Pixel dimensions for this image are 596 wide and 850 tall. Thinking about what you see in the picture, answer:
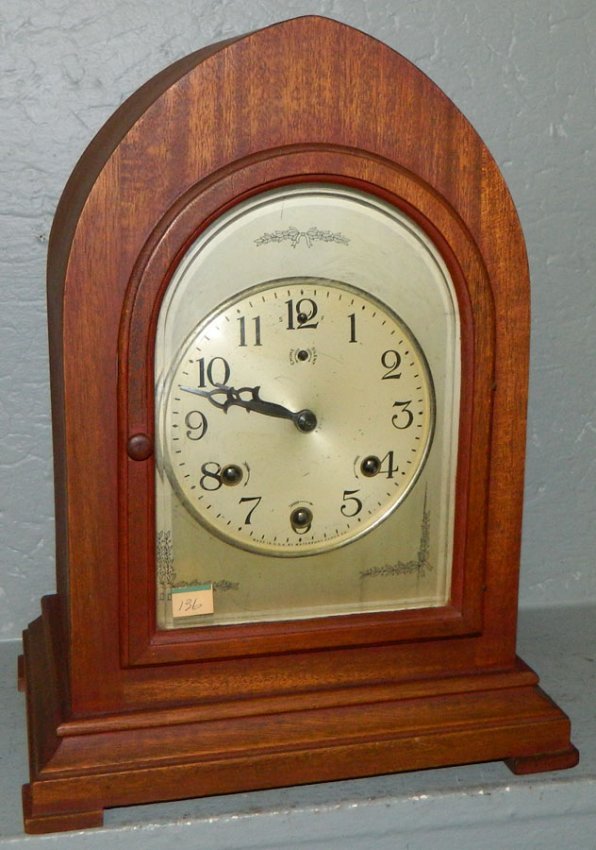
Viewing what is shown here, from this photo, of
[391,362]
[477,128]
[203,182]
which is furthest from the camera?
[477,128]

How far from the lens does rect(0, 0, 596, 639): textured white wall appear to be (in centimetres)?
136

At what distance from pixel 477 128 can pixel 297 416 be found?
0.62 meters

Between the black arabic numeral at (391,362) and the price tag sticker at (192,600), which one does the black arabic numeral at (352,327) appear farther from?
the price tag sticker at (192,600)

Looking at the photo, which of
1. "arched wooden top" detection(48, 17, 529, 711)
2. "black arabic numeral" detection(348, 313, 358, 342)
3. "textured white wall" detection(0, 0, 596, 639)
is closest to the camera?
"arched wooden top" detection(48, 17, 529, 711)

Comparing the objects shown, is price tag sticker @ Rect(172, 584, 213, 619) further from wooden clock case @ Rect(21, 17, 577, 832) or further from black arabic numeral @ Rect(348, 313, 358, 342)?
black arabic numeral @ Rect(348, 313, 358, 342)

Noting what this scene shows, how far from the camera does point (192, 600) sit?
3.62ft

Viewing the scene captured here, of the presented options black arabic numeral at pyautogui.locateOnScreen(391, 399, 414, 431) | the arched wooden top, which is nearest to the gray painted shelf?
the arched wooden top

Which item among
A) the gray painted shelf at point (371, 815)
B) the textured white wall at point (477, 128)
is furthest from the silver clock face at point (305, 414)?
the textured white wall at point (477, 128)

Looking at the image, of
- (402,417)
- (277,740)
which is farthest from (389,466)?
(277,740)

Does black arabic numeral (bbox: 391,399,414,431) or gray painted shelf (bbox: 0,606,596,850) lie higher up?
black arabic numeral (bbox: 391,399,414,431)

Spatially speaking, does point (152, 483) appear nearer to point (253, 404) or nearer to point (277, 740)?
point (253, 404)

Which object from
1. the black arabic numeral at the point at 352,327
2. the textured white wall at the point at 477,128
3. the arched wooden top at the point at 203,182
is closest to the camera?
the arched wooden top at the point at 203,182

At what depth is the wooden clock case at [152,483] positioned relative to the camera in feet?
3.29

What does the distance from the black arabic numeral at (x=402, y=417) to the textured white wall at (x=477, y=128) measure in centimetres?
50
